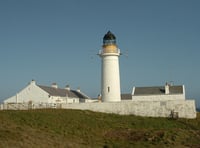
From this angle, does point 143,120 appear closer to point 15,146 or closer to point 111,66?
point 111,66

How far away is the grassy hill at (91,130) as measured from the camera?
2206 centimetres

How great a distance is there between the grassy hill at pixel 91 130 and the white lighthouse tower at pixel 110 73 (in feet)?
18.6

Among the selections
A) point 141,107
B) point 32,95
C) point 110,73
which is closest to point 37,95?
point 32,95

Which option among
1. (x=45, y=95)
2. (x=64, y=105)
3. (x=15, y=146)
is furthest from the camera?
(x=45, y=95)

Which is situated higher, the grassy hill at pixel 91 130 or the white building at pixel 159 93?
the white building at pixel 159 93

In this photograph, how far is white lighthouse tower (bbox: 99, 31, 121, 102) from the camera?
3912 centimetres

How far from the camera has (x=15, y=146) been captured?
19406mm

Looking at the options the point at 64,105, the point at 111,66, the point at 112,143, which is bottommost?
the point at 112,143

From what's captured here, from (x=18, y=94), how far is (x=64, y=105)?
880 centimetres

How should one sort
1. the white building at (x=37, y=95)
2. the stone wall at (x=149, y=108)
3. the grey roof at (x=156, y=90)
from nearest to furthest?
the stone wall at (x=149, y=108) → the white building at (x=37, y=95) → the grey roof at (x=156, y=90)

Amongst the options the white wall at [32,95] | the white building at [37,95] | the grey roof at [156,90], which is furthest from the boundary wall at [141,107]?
the grey roof at [156,90]

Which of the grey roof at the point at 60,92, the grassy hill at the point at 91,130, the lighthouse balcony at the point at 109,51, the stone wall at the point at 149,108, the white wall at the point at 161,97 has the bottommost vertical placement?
the grassy hill at the point at 91,130

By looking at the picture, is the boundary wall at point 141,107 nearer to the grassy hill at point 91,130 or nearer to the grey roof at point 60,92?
the grassy hill at point 91,130

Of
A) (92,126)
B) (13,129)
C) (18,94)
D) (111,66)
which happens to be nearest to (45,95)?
(18,94)
